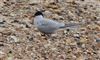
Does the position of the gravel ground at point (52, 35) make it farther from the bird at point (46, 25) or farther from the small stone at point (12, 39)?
the bird at point (46, 25)

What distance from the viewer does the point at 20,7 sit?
9.13 m

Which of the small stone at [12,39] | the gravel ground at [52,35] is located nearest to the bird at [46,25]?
the gravel ground at [52,35]

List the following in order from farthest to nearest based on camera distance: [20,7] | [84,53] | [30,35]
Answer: [20,7]
[30,35]
[84,53]

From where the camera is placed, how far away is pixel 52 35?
26.0 ft

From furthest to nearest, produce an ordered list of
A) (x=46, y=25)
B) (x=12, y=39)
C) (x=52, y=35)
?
(x=52, y=35), (x=12, y=39), (x=46, y=25)

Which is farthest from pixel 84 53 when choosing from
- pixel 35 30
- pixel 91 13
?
pixel 91 13

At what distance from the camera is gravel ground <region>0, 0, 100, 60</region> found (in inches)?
284

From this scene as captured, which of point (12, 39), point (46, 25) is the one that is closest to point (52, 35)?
point (46, 25)

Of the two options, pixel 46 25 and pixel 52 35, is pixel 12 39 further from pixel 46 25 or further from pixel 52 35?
pixel 52 35

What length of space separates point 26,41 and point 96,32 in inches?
54.1

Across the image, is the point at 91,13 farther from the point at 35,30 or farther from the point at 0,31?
the point at 0,31

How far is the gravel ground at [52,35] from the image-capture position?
722 cm

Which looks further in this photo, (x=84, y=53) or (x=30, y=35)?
(x=30, y=35)

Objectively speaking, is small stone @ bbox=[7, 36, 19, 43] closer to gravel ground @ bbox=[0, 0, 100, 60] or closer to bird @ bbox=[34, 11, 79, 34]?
gravel ground @ bbox=[0, 0, 100, 60]
